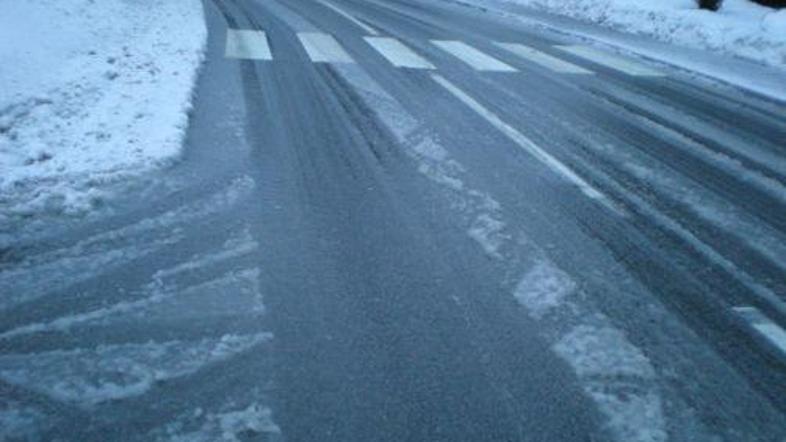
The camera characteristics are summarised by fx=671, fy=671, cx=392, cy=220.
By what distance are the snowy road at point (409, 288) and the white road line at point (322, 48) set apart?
2.33 meters

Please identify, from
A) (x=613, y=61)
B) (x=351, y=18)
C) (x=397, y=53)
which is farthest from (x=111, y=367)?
(x=351, y=18)

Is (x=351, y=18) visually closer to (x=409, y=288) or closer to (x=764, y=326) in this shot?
(x=409, y=288)

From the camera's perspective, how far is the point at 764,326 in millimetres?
3775

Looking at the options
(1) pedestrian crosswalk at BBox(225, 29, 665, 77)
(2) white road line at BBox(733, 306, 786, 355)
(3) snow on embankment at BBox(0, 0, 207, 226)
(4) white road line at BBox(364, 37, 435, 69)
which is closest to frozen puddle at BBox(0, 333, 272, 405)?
(3) snow on embankment at BBox(0, 0, 207, 226)

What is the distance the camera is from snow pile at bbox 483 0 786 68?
12.9 meters

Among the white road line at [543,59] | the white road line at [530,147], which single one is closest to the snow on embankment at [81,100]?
the white road line at [530,147]

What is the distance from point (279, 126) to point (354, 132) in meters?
0.72

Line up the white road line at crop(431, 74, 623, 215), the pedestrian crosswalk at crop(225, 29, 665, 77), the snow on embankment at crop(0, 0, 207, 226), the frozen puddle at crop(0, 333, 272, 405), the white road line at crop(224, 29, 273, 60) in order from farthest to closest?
the pedestrian crosswalk at crop(225, 29, 665, 77), the white road line at crop(224, 29, 273, 60), the white road line at crop(431, 74, 623, 215), the snow on embankment at crop(0, 0, 207, 226), the frozen puddle at crop(0, 333, 272, 405)

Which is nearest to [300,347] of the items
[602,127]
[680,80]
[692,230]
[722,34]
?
[692,230]

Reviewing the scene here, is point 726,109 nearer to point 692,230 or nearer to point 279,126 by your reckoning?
point 692,230

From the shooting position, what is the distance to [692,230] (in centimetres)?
494

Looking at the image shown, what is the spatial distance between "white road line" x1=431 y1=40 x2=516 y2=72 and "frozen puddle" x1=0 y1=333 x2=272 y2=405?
7353 mm

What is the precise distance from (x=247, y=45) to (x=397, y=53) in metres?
2.26

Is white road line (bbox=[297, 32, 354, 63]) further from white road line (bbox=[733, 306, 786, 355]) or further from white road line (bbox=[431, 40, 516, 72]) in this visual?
white road line (bbox=[733, 306, 786, 355])
